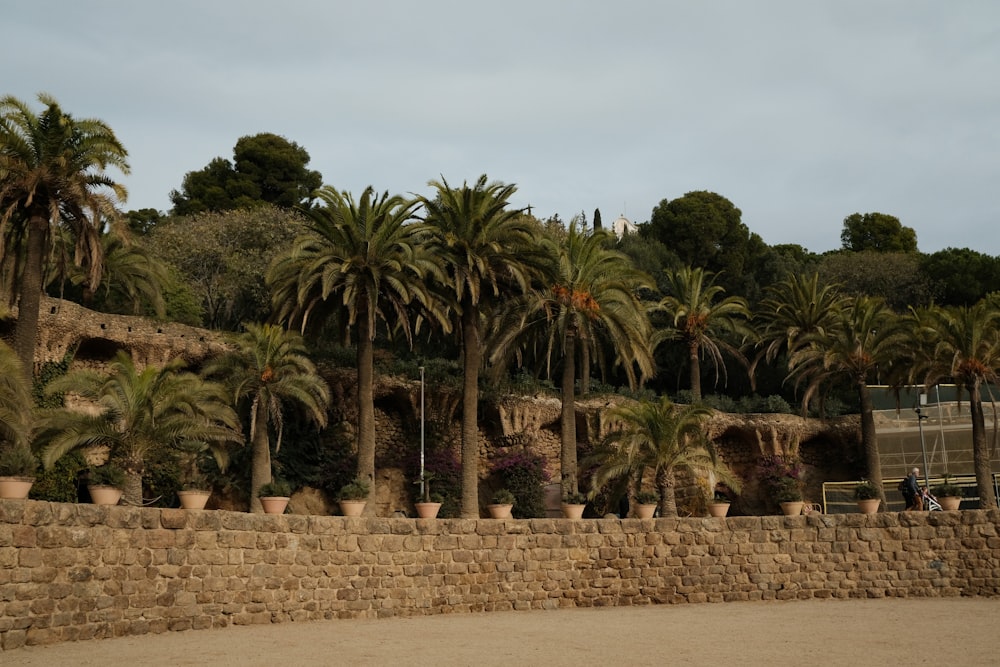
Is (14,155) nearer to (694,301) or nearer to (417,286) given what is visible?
(417,286)

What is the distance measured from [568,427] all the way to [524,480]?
4295 mm

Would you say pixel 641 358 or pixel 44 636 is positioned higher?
pixel 641 358

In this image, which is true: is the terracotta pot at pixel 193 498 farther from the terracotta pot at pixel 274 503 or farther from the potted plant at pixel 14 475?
the potted plant at pixel 14 475

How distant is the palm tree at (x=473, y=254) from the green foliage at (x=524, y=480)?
6.33 m

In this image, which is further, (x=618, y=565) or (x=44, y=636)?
(x=618, y=565)

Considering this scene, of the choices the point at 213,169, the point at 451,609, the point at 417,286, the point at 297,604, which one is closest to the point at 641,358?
the point at 417,286

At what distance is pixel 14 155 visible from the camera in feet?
68.8

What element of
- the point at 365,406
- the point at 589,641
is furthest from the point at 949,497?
the point at 365,406

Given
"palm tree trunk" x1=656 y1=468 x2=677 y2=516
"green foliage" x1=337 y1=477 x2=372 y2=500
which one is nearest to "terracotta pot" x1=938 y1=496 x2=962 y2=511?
"palm tree trunk" x1=656 y1=468 x2=677 y2=516

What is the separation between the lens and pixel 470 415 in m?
26.8

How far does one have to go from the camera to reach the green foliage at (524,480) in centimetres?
3319

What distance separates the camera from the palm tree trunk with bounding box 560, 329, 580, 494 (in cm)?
2927

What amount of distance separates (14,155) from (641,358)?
17226mm

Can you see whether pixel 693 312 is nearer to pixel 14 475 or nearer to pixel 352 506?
pixel 352 506
